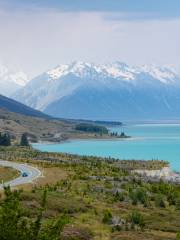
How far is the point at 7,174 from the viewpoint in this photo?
3317 inches

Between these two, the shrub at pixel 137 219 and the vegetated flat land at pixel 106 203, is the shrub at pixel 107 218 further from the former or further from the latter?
the shrub at pixel 137 219

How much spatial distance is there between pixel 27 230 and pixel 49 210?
26.6m

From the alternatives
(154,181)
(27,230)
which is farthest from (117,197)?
(27,230)

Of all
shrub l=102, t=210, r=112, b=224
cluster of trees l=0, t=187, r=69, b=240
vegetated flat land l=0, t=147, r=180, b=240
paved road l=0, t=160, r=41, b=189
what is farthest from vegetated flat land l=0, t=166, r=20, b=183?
cluster of trees l=0, t=187, r=69, b=240

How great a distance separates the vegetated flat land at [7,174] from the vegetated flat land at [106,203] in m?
4.19

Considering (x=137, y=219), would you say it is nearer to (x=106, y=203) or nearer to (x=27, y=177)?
(x=106, y=203)

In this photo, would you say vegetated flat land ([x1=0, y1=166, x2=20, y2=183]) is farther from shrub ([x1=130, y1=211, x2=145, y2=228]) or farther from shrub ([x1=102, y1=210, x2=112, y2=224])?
shrub ([x1=130, y1=211, x2=145, y2=228])

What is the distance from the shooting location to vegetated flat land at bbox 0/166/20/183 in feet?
263

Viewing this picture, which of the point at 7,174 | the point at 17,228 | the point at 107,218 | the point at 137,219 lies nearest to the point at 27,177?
the point at 7,174

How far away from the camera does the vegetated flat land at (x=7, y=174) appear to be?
80.3 meters

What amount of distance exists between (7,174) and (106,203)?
78.0 ft

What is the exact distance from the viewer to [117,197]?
68.7 meters

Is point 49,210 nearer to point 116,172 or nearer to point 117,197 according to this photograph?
point 117,197

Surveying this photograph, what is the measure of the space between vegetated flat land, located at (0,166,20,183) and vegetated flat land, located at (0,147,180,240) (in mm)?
4190
